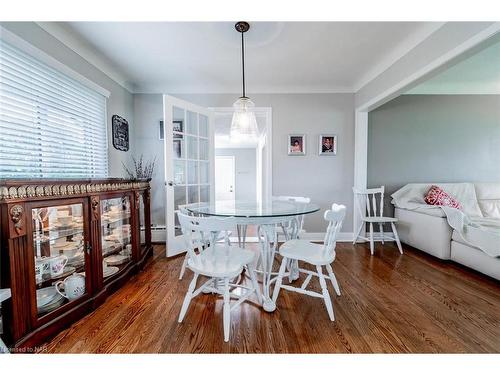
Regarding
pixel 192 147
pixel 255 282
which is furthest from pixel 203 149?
pixel 255 282

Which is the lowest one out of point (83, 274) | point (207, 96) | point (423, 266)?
point (423, 266)

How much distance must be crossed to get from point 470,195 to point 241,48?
12.2 ft

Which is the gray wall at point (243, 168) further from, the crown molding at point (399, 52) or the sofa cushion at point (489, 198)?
the sofa cushion at point (489, 198)

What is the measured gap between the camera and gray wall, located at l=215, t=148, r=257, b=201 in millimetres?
7363

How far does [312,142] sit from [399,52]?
1.39 metres

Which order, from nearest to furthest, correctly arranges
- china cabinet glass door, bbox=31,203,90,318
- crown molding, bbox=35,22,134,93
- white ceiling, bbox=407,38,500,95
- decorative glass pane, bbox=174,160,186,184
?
china cabinet glass door, bbox=31,203,90,318
crown molding, bbox=35,22,134,93
white ceiling, bbox=407,38,500,95
decorative glass pane, bbox=174,160,186,184

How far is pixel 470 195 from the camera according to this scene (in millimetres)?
3180

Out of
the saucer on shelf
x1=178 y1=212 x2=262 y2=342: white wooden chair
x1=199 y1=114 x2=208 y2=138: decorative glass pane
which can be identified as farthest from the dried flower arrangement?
x1=178 y1=212 x2=262 y2=342: white wooden chair

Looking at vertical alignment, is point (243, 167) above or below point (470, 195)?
above

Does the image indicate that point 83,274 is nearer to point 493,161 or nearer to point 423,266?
point 423,266

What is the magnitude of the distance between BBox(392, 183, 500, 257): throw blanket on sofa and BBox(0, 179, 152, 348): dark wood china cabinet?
3.39 meters

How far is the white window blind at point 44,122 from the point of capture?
1.48m

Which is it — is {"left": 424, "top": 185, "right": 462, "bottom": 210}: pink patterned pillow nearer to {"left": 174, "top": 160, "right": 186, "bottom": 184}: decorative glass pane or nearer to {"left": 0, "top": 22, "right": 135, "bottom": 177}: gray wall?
{"left": 174, "top": 160, "right": 186, "bottom": 184}: decorative glass pane
